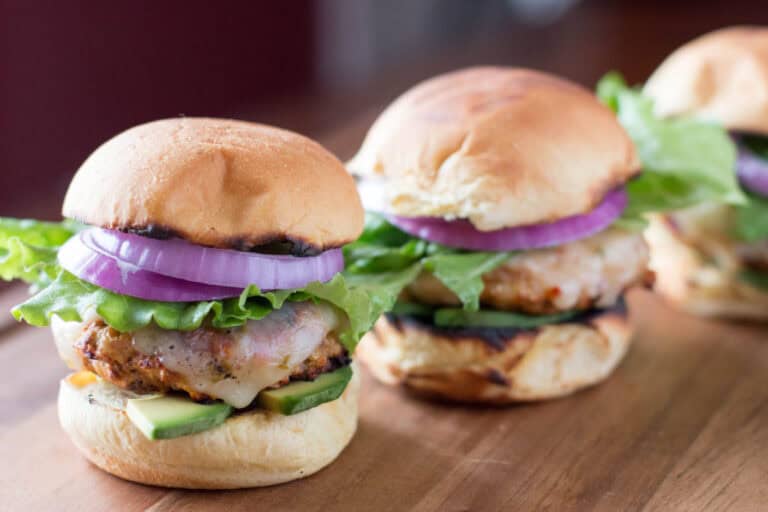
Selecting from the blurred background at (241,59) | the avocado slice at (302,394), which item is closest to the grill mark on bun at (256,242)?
the avocado slice at (302,394)

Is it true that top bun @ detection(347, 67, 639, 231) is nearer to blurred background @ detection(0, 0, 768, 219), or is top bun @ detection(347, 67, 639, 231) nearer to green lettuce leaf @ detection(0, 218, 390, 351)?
green lettuce leaf @ detection(0, 218, 390, 351)

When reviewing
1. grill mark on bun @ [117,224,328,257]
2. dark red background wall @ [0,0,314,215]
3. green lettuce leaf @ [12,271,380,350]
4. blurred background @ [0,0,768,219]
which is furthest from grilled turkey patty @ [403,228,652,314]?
dark red background wall @ [0,0,314,215]

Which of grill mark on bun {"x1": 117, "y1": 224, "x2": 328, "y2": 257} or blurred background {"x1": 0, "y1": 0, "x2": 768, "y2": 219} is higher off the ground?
grill mark on bun {"x1": 117, "y1": 224, "x2": 328, "y2": 257}

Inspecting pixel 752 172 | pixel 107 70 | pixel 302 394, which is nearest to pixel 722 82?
pixel 752 172

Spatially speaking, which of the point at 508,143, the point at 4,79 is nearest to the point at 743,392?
Answer: the point at 508,143

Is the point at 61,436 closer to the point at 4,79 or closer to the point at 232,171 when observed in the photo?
the point at 232,171

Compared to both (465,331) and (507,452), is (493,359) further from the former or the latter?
(507,452)

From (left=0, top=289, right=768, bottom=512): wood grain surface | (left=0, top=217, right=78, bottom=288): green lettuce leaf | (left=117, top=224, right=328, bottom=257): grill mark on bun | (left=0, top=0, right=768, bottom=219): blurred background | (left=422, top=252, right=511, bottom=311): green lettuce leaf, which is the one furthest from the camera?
(left=0, top=0, right=768, bottom=219): blurred background
